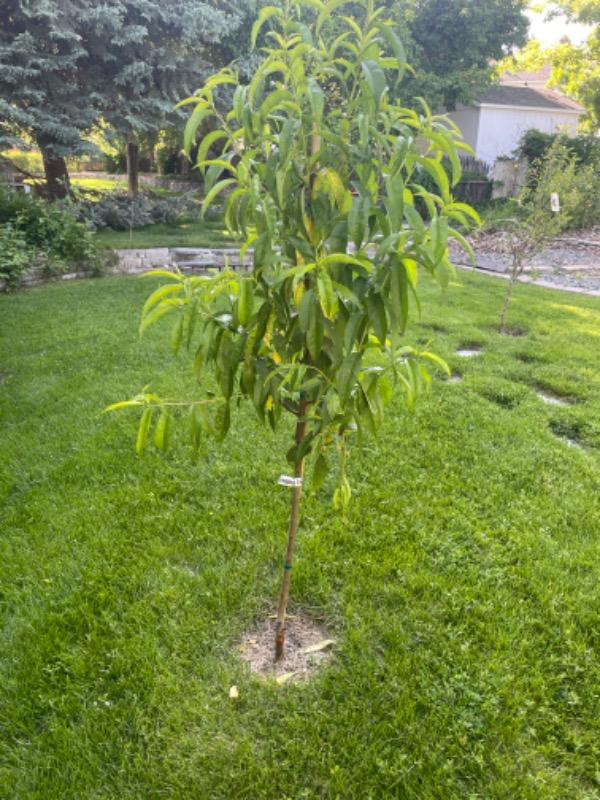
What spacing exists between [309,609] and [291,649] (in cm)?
19

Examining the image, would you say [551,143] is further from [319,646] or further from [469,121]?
[319,646]

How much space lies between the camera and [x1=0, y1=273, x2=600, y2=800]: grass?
1536 mm

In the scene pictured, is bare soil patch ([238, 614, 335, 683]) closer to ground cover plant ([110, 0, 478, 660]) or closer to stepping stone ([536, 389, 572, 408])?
ground cover plant ([110, 0, 478, 660])

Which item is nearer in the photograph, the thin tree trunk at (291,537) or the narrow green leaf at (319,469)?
the narrow green leaf at (319,469)

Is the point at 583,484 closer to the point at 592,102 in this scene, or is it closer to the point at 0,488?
the point at 0,488

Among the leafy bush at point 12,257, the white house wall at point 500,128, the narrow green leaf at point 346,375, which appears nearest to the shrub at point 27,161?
the leafy bush at point 12,257

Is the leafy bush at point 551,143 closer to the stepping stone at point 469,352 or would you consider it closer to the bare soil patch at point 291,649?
the stepping stone at point 469,352

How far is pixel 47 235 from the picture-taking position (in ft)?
24.6

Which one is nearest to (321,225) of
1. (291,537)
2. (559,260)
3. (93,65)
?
(291,537)

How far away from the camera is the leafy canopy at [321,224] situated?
111 centimetres

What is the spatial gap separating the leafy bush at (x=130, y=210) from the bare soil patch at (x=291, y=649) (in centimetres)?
914

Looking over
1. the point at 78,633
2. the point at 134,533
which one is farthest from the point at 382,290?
the point at 134,533

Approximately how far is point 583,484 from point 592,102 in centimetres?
2138

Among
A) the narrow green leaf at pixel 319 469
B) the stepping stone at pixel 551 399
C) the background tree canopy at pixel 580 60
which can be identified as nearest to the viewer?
the narrow green leaf at pixel 319 469
